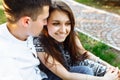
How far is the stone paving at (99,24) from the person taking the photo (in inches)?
239

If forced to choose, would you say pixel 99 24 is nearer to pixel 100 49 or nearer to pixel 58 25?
pixel 100 49

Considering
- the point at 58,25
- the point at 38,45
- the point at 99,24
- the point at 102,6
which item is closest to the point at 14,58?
the point at 38,45

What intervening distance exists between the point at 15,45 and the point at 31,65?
0.78 ft

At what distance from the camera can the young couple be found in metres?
2.24

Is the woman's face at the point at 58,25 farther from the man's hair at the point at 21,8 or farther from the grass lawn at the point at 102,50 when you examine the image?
the grass lawn at the point at 102,50

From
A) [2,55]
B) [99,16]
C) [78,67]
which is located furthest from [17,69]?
[99,16]

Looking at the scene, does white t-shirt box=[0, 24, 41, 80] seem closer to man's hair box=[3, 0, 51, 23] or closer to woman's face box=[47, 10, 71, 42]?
man's hair box=[3, 0, 51, 23]

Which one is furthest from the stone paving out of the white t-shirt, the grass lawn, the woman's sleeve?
the white t-shirt

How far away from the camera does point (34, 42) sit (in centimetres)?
A: 285

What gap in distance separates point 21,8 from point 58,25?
721 mm

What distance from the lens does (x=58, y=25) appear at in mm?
2900

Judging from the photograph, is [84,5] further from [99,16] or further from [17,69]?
[17,69]

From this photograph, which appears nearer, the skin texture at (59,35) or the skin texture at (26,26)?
the skin texture at (26,26)

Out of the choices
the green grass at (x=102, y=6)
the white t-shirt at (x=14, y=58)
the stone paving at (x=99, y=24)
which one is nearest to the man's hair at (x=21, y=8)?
the white t-shirt at (x=14, y=58)
